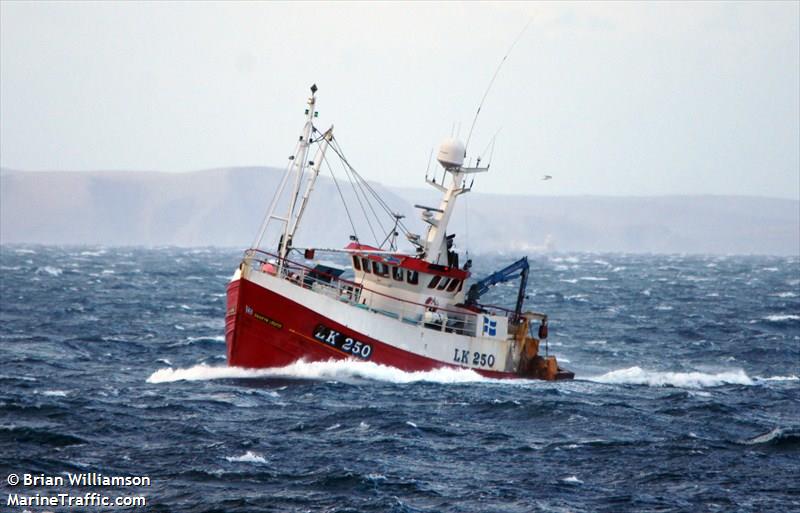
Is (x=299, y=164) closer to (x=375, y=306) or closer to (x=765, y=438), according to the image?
(x=375, y=306)

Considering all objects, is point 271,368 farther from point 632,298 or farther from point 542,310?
point 632,298

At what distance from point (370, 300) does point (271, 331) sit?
15.8 ft

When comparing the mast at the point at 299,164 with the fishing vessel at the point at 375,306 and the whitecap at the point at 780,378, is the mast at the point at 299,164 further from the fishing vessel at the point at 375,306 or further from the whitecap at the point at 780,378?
the whitecap at the point at 780,378

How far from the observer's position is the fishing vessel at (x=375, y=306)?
1458 inches

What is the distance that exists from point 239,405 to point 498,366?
509 inches

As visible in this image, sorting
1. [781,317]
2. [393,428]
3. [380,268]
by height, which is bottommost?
[393,428]

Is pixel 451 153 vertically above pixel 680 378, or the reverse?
pixel 451 153

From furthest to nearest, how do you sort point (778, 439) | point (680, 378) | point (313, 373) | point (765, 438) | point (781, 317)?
point (781, 317)
point (680, 378)
point (313, 373)
point (765, 438)
point (778, 439)

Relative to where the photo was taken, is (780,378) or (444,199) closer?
(444,199)

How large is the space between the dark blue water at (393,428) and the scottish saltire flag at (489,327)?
73.5 inches

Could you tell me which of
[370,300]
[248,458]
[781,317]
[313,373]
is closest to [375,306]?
[370,300]

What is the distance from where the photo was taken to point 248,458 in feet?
83.6

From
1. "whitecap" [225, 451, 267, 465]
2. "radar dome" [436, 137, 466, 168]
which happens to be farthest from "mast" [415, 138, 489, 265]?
"whitecap" [225, 451, 267, 465]

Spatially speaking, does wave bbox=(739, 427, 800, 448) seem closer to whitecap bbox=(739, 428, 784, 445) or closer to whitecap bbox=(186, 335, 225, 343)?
whitecap bbox=(739, 428, 784, 445)
